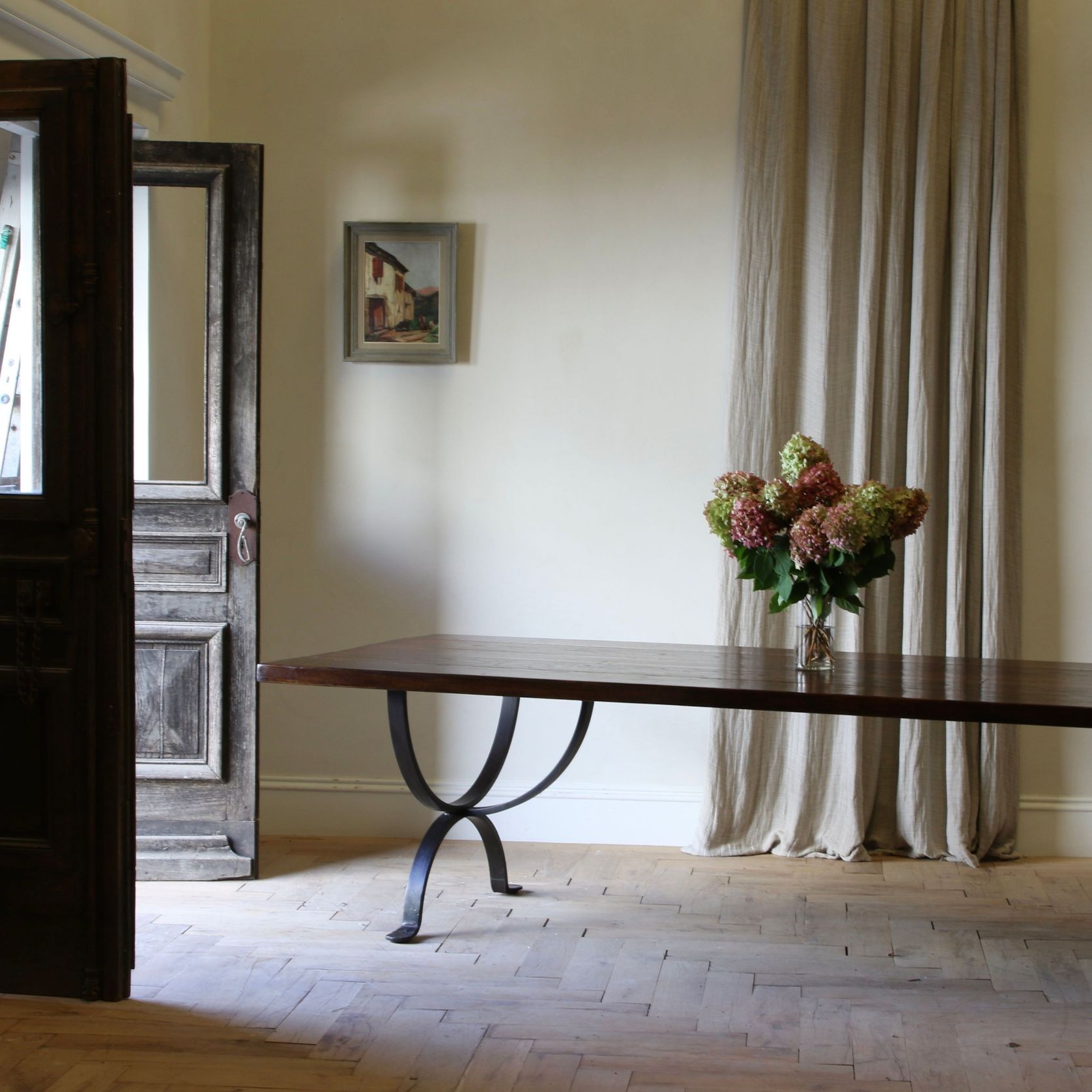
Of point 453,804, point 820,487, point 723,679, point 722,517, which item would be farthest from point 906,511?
point 453,804

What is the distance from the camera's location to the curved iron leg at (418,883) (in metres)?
2.97

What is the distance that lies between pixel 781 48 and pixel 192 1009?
3.19 metres

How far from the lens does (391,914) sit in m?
3.19

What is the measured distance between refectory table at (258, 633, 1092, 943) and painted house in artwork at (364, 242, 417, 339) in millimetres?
1166

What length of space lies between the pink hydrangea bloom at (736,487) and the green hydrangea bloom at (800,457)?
0.07 metres

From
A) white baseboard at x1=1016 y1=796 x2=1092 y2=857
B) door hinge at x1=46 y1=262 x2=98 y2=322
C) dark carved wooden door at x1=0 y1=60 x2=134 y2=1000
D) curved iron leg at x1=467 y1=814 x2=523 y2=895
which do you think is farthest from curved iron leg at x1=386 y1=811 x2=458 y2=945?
white baseboard at x1=1016 y1=796 x2=1092 y2=857

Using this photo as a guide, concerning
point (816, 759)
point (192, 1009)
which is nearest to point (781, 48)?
point (816, 759)

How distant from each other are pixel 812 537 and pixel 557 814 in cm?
167

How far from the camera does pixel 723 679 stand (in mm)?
2617

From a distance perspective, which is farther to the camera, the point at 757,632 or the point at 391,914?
the point at 757,632

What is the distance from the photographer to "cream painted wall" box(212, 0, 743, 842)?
3895mm

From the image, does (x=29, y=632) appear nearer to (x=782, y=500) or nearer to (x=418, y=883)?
(x=418, y=883)

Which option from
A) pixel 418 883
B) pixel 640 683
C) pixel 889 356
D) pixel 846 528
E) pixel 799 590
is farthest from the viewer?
pixel 889 356

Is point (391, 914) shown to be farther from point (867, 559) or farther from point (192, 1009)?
point (867, 559)
